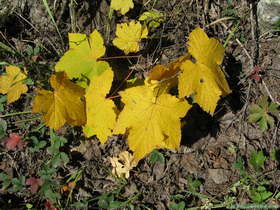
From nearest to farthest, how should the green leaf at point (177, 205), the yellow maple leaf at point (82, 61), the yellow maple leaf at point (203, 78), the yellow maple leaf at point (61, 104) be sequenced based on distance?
the yellow maple leaf at point (203, 78), the yellow maple leaf at point (61, 104), the yellow maple leaf at point (82, 61), the green leaf at point (177, 205)

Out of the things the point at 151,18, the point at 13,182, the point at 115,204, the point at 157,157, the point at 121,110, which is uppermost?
the point at 151,18

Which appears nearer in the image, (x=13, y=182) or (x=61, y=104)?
(x=61, y=104)

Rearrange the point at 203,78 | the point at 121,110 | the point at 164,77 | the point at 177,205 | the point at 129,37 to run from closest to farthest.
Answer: the point at 203,78
the point at 164,77
the point at 121,110
the point at 177,205
the point at 129,37

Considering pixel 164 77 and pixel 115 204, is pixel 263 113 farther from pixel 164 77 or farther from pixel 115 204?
pixel 115 204

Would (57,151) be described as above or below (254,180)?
above

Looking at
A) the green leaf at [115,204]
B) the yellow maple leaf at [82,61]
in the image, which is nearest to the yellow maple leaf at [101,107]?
the yellow maple leaf at [82,61]

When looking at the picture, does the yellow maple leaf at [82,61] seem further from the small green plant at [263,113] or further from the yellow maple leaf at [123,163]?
the small green plant at [263,113]

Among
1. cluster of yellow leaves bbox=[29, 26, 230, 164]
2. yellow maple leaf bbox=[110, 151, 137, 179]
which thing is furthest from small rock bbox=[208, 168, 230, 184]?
cluster of yellow leaves bbox=[29, 26, 230, 164]

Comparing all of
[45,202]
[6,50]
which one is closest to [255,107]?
[45,202]

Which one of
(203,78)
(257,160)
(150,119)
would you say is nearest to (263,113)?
(257,160)
